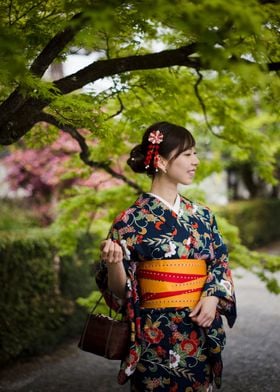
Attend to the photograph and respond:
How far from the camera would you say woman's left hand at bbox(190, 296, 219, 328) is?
2.49 metres

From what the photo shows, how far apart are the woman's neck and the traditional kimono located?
9 cm

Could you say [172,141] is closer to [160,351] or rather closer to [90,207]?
[160,351]

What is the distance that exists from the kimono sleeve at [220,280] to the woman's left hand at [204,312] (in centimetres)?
3

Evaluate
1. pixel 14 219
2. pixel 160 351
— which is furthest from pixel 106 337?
pixel 14 219

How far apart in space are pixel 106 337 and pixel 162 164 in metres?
0.87

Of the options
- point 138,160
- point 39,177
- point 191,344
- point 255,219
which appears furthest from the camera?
point 255,219

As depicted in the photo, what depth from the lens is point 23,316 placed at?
539 centimetres

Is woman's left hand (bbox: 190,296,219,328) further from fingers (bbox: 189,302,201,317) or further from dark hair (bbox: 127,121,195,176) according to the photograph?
dark hair (bbox: 127,121,195,176)

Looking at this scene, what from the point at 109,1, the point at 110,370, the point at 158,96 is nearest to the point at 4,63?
the point at 109,1

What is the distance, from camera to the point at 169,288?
8.21ft

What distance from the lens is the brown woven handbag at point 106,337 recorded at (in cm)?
243

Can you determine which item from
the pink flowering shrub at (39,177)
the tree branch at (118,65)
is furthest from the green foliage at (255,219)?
the tree branch at (118,65)

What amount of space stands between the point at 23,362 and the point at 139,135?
9.53 ft

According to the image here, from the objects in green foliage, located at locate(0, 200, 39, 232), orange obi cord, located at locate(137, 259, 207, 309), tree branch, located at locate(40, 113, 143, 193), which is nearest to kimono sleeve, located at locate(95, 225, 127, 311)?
orange obi cord, located at locate(137, 259, 207, 309)
